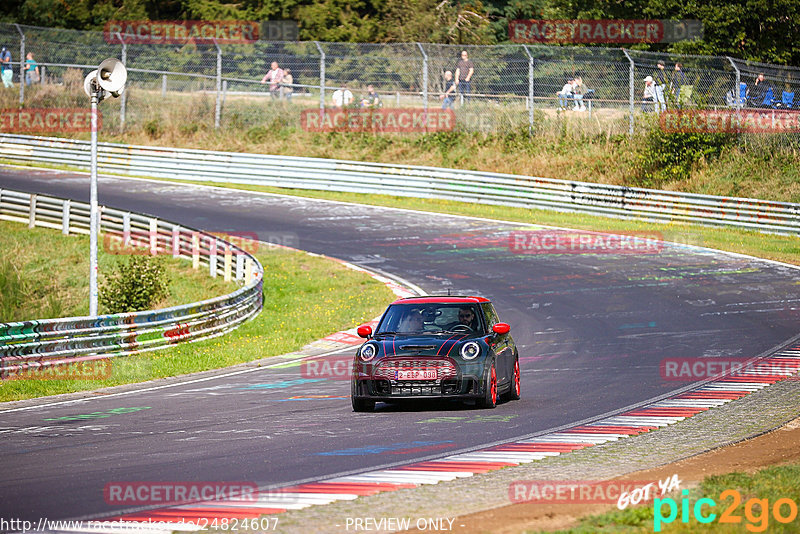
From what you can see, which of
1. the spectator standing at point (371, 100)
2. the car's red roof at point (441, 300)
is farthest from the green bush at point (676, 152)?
the car's red roof at point (441, 300)

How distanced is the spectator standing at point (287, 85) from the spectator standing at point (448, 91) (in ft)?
19.1

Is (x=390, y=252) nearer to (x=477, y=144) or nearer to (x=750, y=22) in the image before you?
(x=477, y=144)

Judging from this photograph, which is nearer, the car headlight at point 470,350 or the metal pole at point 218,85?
the car headlight at point 470,350

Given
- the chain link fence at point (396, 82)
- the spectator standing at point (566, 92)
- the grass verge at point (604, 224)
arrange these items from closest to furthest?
1. the grass verge at point (604, 224)
2. the chain link fence at point (396, 82)
3. the spectator standing at point (566, 92)

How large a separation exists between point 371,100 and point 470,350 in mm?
29484

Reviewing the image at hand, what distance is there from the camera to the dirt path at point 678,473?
7098 millimetres

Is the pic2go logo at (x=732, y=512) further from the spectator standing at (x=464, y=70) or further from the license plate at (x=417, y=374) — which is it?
the spectator standing at (x=464, y=70)

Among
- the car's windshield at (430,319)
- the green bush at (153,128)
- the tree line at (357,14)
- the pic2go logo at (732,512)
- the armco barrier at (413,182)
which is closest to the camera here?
the pic2go logo at (732,512)

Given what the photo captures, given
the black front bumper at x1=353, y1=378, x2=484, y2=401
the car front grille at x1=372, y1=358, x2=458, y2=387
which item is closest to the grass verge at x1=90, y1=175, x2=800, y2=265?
the black front bumper at x1=353, y1=378, x2=484, y2=401

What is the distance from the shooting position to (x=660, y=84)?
3475 cm

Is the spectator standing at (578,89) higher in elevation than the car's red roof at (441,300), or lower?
higher

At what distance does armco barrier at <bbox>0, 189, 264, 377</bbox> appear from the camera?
54.1 feet

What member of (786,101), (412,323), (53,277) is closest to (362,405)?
(412,323)

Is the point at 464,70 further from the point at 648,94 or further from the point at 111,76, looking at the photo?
the point at 111,76
